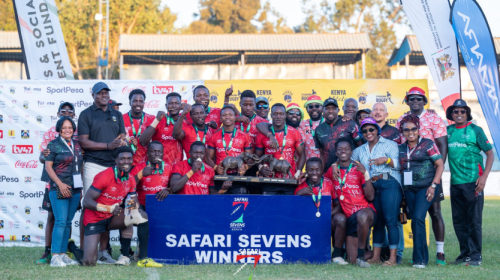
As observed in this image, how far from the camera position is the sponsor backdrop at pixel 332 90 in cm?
1009

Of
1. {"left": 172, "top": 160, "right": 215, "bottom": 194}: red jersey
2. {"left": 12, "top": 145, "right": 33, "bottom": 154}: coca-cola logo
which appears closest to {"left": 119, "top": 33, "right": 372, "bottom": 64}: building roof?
{"left": 12, "top": 145, "right": 33, "bottom": 154}: coca-cola logo

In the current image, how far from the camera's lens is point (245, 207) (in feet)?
23.5

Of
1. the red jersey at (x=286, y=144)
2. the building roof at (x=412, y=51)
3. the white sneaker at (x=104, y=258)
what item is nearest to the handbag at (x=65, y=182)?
the white sneaker at (x=104, y=258)

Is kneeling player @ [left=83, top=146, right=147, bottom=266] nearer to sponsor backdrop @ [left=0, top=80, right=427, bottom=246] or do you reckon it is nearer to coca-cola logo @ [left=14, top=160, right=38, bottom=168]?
sponsor backdrop @ [left=0, top=80, right=427, bottom=246]

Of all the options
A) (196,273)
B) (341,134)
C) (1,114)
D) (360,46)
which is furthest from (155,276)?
(360,46)

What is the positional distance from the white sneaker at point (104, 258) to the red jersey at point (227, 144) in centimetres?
191

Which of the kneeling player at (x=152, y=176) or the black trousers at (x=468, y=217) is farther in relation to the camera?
the black trousers at (x=468, y=217)

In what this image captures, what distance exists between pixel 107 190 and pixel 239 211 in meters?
1.72

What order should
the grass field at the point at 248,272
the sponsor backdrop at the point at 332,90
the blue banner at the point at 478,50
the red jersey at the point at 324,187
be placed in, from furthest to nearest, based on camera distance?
1. the sponsor backdrop at the point at 332,90
2. the blue banner at the point at 478,50
3. the red jersey at the point at 324,187
4. the grass field at the point at 248,272

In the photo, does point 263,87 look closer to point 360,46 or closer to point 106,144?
point 106,144

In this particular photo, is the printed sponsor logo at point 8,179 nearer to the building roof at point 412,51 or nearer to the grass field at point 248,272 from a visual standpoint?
the grass field at point 248,272

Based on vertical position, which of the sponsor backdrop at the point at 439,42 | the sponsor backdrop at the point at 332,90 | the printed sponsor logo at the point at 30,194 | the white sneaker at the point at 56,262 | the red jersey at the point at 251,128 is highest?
the sponsor backdrop at the point at 439,42

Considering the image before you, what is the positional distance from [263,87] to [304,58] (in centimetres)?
1390

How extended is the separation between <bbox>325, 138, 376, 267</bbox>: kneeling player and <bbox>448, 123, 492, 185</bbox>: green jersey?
131 centimetres
